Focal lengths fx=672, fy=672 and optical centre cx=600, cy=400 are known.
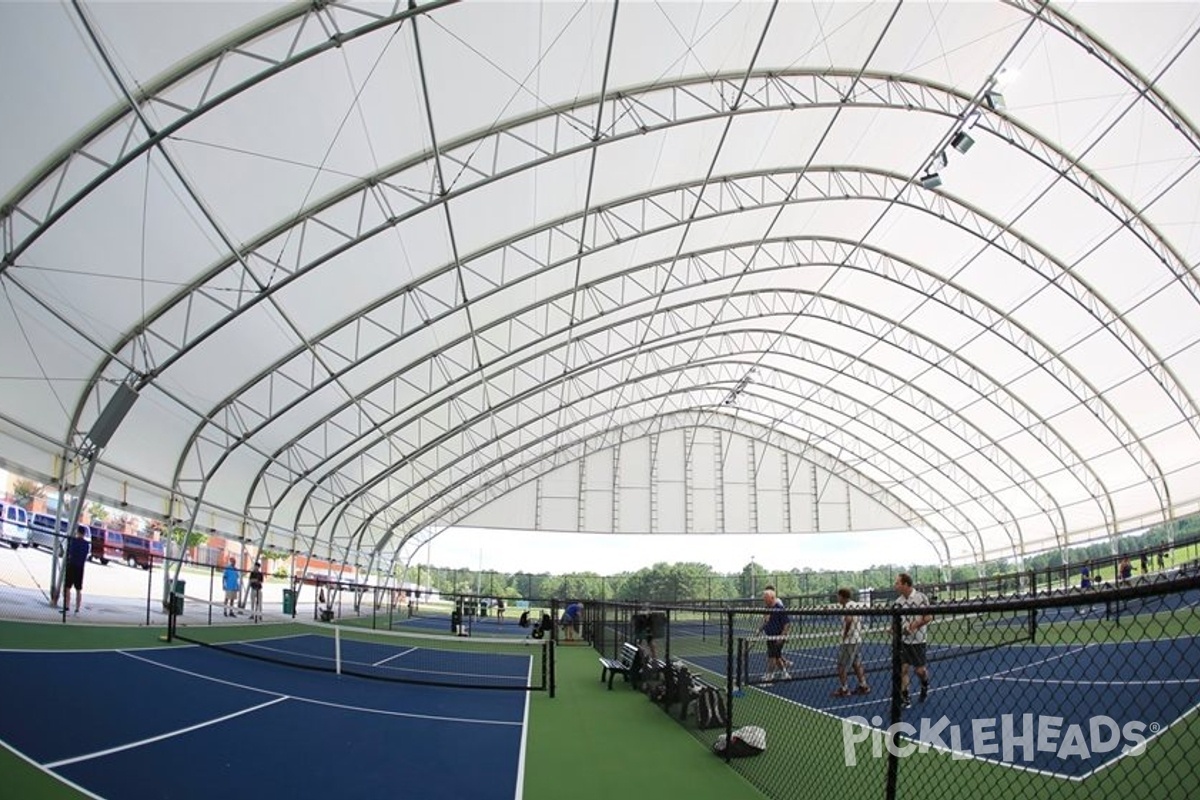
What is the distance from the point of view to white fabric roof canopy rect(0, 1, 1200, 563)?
13.9 meters

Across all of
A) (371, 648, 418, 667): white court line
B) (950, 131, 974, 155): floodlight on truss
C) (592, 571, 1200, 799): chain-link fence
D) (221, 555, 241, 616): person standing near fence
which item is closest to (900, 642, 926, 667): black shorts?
(592, 571, 1200, 799): chain-link fence

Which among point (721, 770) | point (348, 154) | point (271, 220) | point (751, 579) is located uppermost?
point (348, 154)

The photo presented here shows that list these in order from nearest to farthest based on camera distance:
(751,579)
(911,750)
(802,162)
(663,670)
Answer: (911,750)
(663,670)
(802,162)
(751,579)

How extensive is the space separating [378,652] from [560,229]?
45.2 ft

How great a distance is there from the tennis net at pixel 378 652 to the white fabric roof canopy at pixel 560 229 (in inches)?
269

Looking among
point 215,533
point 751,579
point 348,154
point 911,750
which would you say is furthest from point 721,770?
point 751,579

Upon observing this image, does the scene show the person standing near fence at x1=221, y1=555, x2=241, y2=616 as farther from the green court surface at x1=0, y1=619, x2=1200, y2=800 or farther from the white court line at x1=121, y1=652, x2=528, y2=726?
the green court surface at x1=0, y1=619, x2=1200, y2=800

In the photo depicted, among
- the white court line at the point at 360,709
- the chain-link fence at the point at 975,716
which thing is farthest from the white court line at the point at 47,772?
the chain-link fence at the point at 975,716

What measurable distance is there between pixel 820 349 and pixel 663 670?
29.6 metres

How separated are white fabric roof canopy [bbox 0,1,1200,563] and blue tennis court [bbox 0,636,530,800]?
9.59 metres

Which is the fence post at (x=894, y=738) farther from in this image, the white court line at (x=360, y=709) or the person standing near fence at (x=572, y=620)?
the person standing near fence at (x=572, y=620)

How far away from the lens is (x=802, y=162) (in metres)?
22.6

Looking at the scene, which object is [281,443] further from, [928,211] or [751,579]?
[751,579]

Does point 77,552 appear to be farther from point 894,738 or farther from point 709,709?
point 894,738
